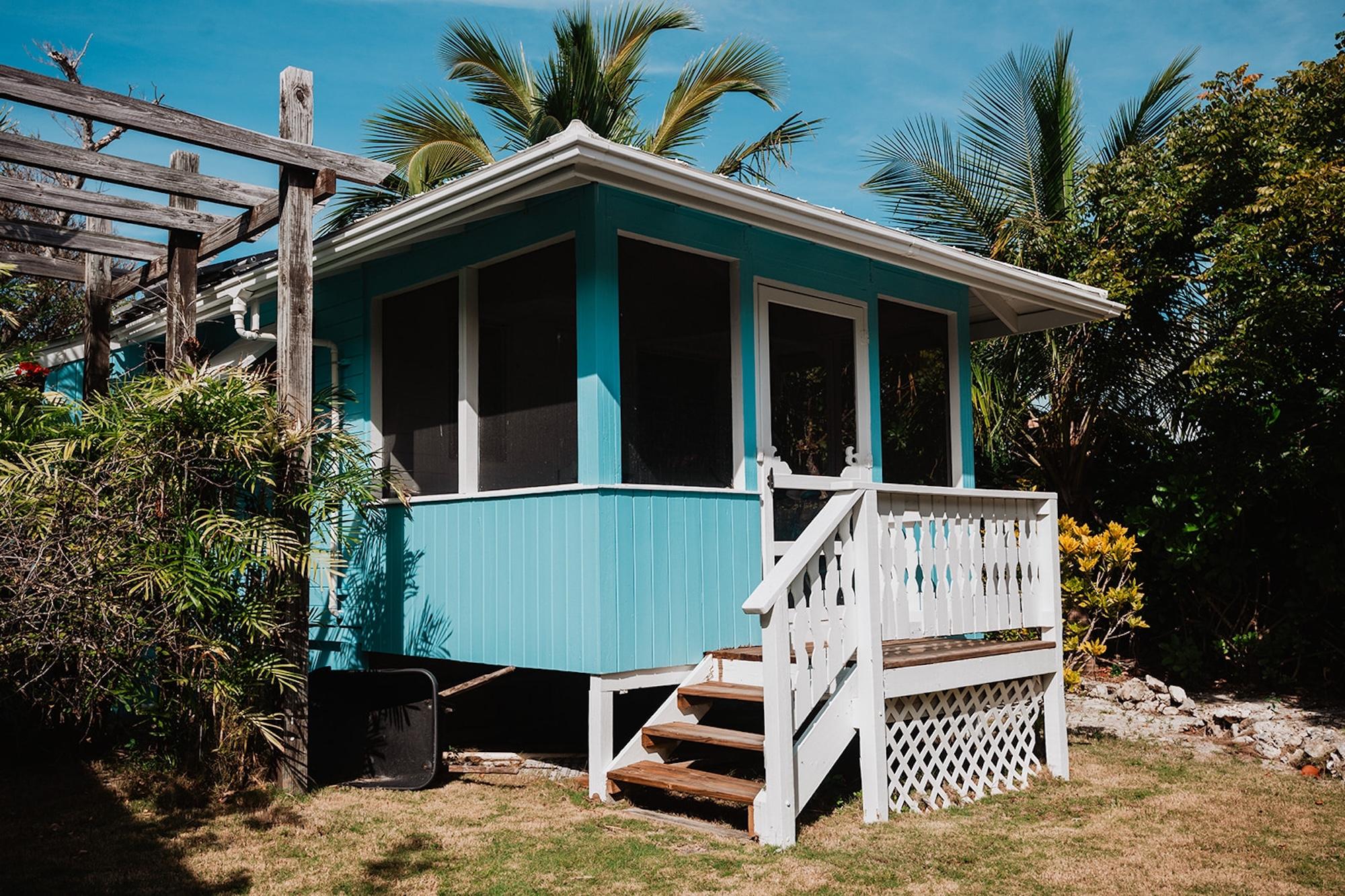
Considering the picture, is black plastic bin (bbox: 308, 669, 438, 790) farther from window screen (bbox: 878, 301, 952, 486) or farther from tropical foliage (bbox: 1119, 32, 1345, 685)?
tropical foliage (bbox: 1119, 32, 1345, 685)

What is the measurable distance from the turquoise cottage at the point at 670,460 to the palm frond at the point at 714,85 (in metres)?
7.78

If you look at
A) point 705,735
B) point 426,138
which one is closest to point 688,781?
point 705,735

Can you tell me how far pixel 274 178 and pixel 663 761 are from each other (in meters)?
4.19

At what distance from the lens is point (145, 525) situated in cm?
523

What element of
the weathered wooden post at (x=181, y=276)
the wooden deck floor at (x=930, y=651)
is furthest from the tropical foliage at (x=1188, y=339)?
the weathered wooden post at (x=181, y=276)

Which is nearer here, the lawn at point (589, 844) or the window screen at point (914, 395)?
the lawn at point (589, 844)

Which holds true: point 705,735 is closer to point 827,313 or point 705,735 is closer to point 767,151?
point 827,313

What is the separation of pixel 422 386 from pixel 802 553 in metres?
2.81

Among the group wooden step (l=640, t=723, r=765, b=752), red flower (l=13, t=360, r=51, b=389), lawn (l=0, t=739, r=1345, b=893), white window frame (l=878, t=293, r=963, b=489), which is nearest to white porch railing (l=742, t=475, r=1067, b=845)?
wooden step (l=640, t=723, r=765, b=752)

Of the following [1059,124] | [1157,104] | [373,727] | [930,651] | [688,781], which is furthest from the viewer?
[1059,124]

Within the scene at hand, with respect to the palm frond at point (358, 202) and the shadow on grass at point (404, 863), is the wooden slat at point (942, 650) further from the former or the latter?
the palm frond at point (358, 202)

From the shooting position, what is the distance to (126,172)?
5.90 m

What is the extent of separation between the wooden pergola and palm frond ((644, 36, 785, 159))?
863cm

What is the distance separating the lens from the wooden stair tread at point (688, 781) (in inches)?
189
